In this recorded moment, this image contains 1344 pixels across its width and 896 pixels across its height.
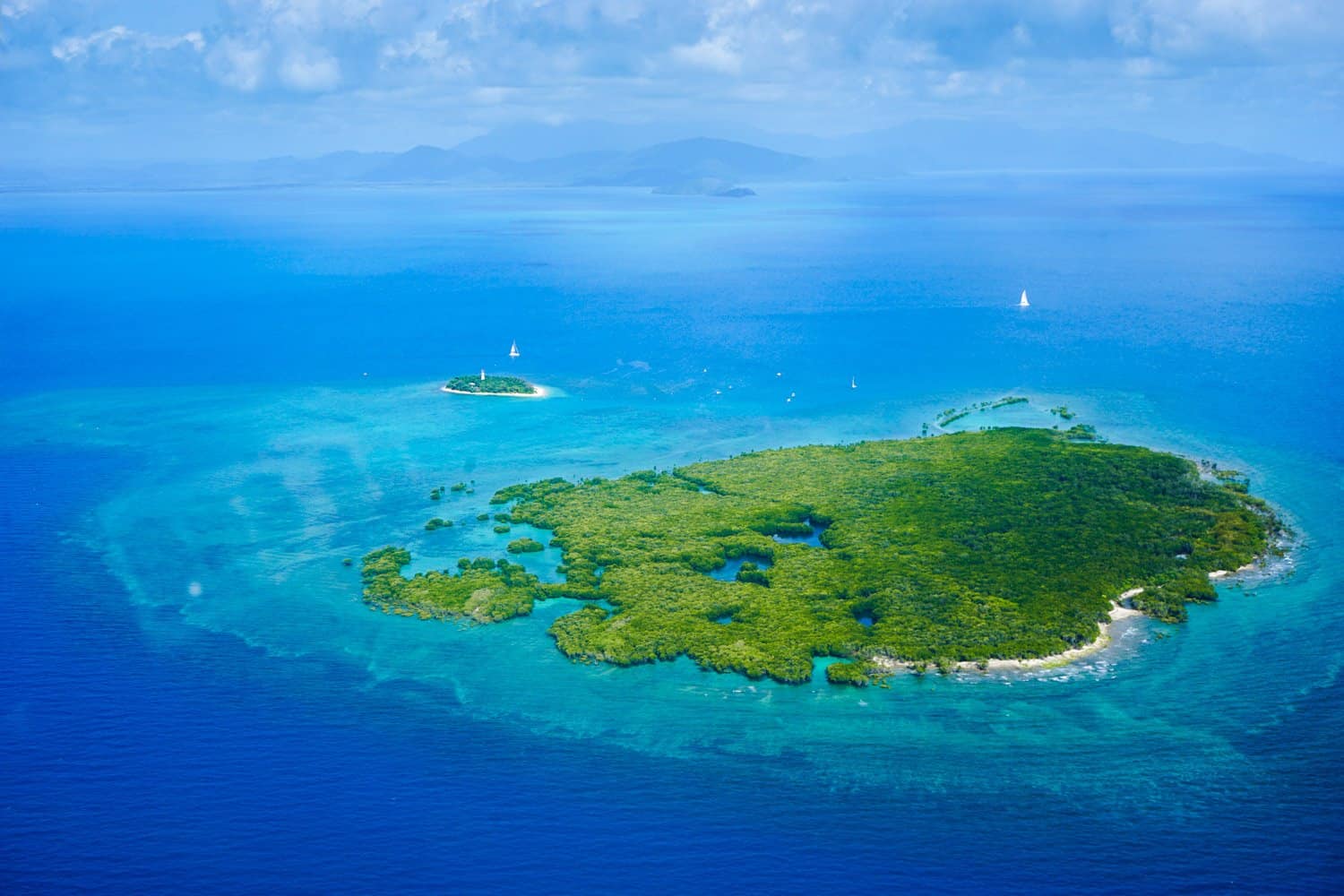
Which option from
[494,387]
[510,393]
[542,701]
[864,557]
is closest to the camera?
[542,701]

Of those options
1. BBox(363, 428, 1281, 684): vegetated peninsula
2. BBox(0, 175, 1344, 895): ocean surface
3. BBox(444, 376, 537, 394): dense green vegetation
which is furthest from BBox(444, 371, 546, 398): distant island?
BBox(363, 428, 1281, 684): vegetated peninsula

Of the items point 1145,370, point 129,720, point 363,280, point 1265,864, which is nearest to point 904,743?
point 1265,864

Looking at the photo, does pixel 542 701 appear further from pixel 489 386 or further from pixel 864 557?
pixel 489 386

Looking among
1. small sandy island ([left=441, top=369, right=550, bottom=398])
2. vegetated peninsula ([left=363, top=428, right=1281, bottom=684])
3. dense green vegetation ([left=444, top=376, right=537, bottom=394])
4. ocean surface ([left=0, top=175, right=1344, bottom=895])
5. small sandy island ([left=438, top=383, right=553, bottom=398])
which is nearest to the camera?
ocean surface ([left=0, top=175, right=1344, bottom=895])

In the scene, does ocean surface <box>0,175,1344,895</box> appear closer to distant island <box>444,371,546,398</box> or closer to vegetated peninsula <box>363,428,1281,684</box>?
vegetated peninsula <box>363,428,1281,684</box>

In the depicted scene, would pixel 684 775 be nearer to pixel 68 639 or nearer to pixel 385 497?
pixel 68 639

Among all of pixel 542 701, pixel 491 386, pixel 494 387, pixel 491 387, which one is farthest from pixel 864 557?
pixel 491 386

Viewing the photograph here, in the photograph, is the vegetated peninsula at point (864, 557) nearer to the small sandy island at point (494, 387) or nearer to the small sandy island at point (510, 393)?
the small sandy island at point (510, 393)

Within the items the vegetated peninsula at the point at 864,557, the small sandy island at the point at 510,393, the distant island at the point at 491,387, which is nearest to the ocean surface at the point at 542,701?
the small sandy island at the point at 510,393
